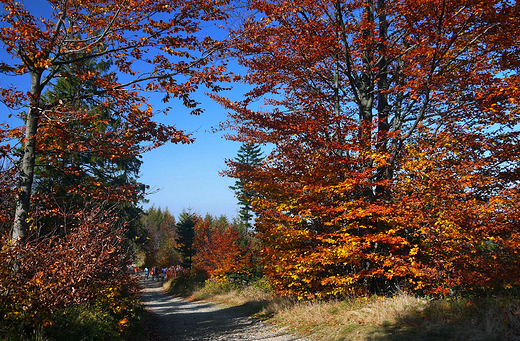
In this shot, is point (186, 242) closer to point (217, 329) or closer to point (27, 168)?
point (217, 329)

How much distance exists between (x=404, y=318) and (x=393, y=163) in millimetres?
4858

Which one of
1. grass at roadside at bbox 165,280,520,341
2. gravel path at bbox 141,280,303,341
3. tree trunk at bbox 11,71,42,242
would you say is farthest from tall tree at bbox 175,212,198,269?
tree trunk at bbox 11,71,42,242

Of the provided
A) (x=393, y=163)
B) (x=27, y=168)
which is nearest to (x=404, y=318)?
(x=393, y=163)

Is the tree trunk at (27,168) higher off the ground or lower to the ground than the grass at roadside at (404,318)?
higher

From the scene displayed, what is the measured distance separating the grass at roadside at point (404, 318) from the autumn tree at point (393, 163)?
0.57 metres

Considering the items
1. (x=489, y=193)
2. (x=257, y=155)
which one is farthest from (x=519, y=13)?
(x=257, y=155)

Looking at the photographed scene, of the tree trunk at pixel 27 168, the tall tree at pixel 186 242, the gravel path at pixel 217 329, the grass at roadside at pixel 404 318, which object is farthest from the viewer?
the tall tree at pixel 186 242

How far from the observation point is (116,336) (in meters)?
6.03

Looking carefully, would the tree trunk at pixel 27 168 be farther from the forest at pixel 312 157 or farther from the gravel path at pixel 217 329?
the gravel path at pixel 217 329

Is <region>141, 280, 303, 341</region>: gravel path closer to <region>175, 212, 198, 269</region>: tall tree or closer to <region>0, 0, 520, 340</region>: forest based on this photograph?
<region>0, 0, 520, 340</region>: forest

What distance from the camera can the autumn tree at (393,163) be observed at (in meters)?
8.08

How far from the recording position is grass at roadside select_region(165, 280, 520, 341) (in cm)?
578

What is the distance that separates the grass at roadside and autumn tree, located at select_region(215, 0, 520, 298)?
573mm

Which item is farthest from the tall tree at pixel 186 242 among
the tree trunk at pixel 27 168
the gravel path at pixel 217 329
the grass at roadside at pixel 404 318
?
the tree trunk at pixel 27 168
